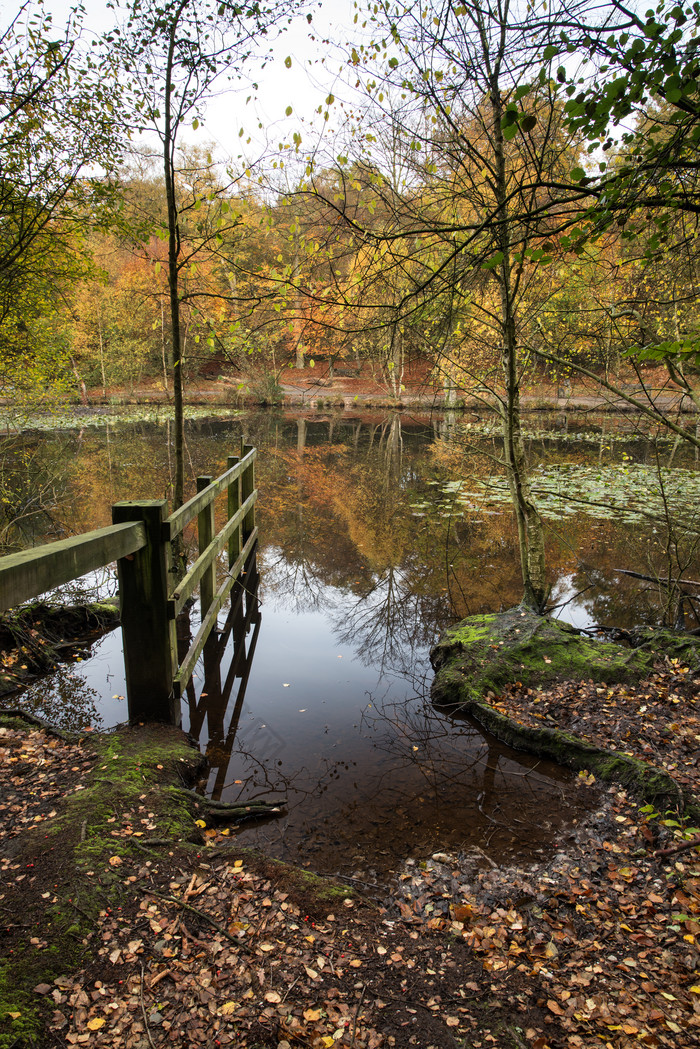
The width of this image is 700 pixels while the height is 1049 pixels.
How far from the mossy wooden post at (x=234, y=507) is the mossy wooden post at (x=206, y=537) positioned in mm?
1498

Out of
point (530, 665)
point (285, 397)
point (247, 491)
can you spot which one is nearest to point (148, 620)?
point (530, 665)

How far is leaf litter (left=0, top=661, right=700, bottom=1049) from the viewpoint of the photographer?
7.00 ft

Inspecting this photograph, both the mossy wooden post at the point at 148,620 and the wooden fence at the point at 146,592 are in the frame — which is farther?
the mossy wooden post at the point at 148,620

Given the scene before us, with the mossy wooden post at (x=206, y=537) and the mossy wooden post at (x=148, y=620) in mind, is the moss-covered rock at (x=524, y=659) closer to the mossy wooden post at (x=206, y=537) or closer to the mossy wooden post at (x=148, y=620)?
the mossy wooden post at (x=206, y=537)

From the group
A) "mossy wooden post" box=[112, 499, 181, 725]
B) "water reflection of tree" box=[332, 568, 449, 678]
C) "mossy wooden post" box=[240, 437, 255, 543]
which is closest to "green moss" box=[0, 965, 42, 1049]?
"mossy wooden post" box=[112, 499, 181, 725]

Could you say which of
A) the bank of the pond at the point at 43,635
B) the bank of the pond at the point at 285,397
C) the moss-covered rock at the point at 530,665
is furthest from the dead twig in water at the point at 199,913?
the bank of the pond at the point at 285,397

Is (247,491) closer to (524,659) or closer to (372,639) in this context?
(372,639)

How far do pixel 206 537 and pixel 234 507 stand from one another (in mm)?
2248

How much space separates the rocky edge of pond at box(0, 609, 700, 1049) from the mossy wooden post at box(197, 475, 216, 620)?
220cm

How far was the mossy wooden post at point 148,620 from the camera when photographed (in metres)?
3.77

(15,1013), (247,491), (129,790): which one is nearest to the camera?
(15,1013)

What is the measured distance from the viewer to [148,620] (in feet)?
12.8

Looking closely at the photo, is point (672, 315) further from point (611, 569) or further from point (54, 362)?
point (54, 362)

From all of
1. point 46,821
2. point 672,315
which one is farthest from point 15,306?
point 672,315
